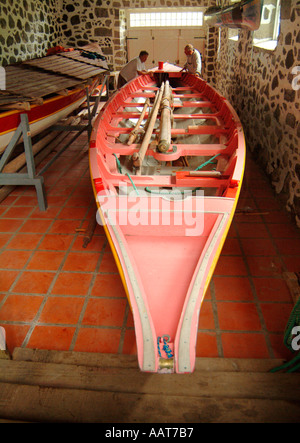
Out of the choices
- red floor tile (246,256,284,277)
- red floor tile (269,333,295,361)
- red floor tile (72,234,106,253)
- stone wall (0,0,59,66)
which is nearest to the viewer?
red floor tile (269,333,295,361)

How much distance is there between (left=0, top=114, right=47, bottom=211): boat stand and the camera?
140 inches

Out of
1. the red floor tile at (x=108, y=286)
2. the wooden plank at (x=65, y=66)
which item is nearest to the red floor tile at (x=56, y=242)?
the red floor tile at (x=108, y=286)

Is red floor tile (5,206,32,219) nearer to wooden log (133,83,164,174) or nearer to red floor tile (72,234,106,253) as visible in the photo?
red floor tile (72,234,106,253)


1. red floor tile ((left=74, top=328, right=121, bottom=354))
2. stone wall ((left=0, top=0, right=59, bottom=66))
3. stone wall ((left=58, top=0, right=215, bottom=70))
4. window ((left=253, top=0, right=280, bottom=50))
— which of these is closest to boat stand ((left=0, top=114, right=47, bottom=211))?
red floor tile ((left=74, top=328, right=121, bottom=354))

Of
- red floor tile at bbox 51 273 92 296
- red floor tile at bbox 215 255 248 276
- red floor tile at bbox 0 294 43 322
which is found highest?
red floor tile at bbox 215 255 248 276

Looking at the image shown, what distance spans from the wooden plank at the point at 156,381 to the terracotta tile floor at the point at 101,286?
0.27 meters

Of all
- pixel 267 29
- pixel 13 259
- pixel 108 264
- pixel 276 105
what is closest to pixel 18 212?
pixel 13 259

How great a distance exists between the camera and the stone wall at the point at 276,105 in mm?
3643

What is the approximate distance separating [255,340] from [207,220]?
926mm

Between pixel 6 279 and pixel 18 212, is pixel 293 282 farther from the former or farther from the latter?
pixel 18 212

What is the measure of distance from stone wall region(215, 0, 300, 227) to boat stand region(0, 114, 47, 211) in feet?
9.70

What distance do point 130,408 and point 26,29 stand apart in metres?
8.85

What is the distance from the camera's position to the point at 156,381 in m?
1.95

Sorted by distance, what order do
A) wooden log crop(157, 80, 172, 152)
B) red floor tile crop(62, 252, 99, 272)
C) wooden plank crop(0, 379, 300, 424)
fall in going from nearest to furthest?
wooden plank crop(0, 379, 300, 424)
red floor tile crop(62, 252, 99, 272)
wooden log crop(157, 80, 172, 152)
